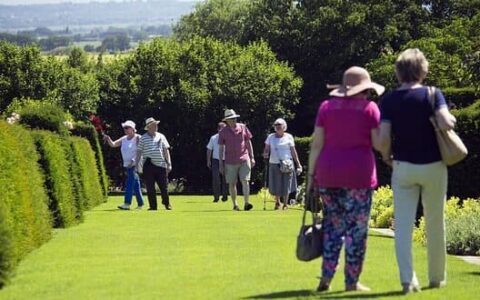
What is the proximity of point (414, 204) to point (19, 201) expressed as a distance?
18.0 feet

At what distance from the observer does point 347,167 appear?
9.66 metres

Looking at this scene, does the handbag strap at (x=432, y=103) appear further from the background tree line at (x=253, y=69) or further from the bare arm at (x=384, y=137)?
the background tree line at (x=253, y=69)

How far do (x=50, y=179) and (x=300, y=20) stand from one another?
4219cm

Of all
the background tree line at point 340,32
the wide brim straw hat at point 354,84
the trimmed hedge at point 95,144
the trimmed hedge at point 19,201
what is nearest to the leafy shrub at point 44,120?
the trimmed hedge at point 95,144

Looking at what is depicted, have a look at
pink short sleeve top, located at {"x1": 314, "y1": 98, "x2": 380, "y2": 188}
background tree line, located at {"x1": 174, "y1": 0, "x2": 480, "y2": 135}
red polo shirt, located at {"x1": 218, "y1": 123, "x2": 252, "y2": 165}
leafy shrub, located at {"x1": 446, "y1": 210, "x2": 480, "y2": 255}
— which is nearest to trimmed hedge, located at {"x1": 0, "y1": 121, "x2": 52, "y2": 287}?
pink short sleeve top, located at {"x1": 314, "y1": 98, "x2": 380, "y2": 188}

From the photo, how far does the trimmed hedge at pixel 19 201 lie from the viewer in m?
11.5

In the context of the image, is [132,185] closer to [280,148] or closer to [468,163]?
[280,148]

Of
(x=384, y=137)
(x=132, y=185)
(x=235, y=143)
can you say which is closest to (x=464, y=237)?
(x=384, y=137)

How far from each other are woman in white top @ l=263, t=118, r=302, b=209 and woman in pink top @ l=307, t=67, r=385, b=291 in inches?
545

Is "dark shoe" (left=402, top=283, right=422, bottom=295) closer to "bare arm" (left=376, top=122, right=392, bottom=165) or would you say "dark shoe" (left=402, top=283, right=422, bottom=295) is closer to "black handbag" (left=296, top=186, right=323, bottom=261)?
"black handbag" (left=296, top=186, right=323, bottom=261)

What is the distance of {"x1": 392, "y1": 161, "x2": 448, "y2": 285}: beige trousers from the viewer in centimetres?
971

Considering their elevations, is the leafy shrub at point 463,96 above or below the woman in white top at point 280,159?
above

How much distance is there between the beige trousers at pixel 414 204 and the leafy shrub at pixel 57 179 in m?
8.60

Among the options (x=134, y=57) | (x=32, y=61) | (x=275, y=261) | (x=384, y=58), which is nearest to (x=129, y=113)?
(x=134, y=57)
